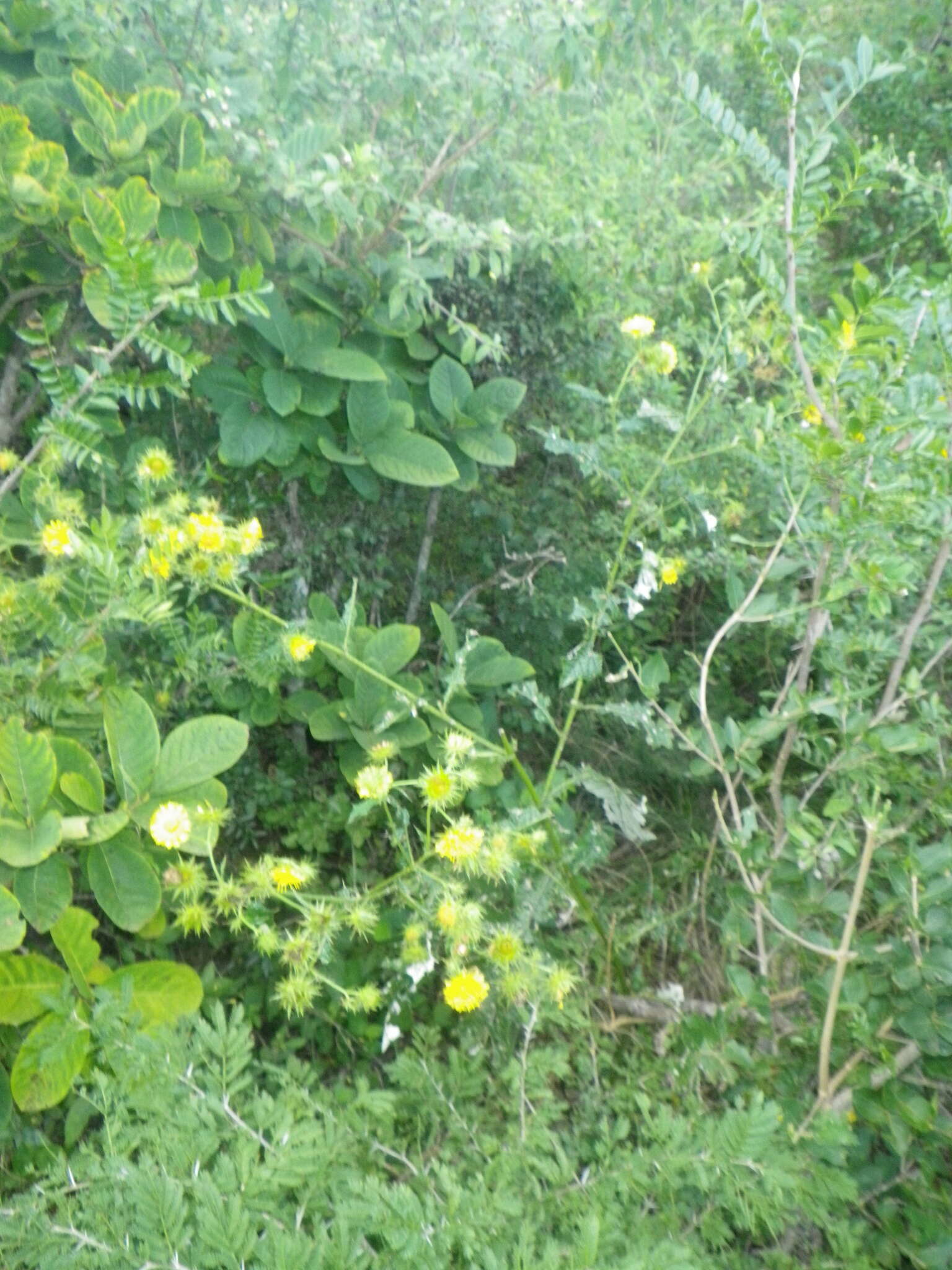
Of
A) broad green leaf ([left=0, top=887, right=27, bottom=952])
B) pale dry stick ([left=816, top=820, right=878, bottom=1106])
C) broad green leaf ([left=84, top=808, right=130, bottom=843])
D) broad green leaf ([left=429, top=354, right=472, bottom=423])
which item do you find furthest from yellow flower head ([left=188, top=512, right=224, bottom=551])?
pale dry stick ([left=816, top=820, right=878, bottom=1106])

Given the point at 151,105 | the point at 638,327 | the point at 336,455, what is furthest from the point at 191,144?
the point at 638,327

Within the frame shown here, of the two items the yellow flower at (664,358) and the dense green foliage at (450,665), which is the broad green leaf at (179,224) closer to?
the dense green foliage at (450,665)

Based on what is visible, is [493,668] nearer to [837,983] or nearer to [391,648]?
[391,648]

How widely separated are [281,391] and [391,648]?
0.47 meters

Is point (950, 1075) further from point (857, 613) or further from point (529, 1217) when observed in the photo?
point (857, 613)

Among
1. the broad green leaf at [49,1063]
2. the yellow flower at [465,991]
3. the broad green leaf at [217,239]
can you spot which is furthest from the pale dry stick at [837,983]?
the broad green leaf at [217,239]

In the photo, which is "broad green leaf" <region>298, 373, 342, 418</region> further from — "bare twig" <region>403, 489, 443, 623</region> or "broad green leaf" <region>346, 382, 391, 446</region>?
"bare twig" <region>403, 489, 443, 623</region>

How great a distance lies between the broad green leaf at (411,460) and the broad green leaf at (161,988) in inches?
33.5

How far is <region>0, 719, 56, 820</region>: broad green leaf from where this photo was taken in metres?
1.16

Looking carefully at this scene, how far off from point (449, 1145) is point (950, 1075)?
627mm

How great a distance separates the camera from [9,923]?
3.71ft

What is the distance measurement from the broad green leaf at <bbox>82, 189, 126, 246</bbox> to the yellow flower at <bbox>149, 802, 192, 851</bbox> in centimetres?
74

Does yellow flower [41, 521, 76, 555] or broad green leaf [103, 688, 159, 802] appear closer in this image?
yellow flower [41, 521, 76, 555]

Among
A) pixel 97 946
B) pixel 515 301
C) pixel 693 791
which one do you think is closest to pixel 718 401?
pixel 515 301
